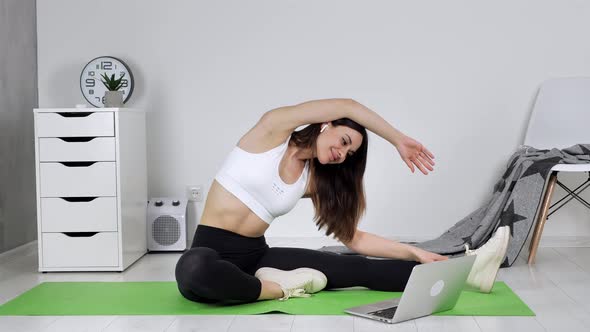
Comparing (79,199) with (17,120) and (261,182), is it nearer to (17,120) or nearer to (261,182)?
(17,120)

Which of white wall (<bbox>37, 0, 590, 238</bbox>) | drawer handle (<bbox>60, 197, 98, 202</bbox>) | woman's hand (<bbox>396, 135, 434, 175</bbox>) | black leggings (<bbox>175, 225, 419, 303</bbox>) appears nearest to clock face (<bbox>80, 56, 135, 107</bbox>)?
white wall (<bbox>37, 0, 590, 238</bbox>)

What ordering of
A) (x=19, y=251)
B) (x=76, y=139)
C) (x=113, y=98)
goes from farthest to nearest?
(x=19, y=251), (x=113, y=98), (x=76, y=139)

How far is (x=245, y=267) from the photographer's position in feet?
8.60

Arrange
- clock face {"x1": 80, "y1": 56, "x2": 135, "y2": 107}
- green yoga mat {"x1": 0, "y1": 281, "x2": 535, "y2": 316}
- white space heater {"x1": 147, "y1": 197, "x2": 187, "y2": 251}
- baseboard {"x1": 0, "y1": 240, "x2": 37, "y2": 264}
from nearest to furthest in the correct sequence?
1. green yoga mat {"x1": 0, "y1": 281, "x2": 535, "y2": 316}
2. baseboard {"x1": 0, "y1": 240, "x2": 37, "y2": 264}
3. white space heater {"x1": 147, "y1": 197, "x2": 187, "y2": 251}
4. clock face {"x1": 80, "y1": 56, "x2": 135, "y2": 107}

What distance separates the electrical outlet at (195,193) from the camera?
4016 mm

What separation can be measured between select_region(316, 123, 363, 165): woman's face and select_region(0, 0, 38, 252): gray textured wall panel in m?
1.86

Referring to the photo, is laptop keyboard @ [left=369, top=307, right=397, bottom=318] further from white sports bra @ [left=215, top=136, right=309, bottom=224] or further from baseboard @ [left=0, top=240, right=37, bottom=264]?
baseboard @ [left=0, top=240, right=37, bottom=264]

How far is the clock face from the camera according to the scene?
391 cm

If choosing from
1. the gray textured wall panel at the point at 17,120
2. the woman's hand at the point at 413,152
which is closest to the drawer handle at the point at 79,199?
the gray textured wall panel at the point at 17,120

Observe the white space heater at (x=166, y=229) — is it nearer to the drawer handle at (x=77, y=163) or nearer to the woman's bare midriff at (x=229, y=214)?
the drawer handle at (x=77, y=163)

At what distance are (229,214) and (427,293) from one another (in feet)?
2.21

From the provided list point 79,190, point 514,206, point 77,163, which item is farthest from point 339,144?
point 77,163

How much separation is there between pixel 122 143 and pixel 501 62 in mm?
1860

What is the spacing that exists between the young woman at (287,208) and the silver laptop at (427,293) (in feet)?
0.42
